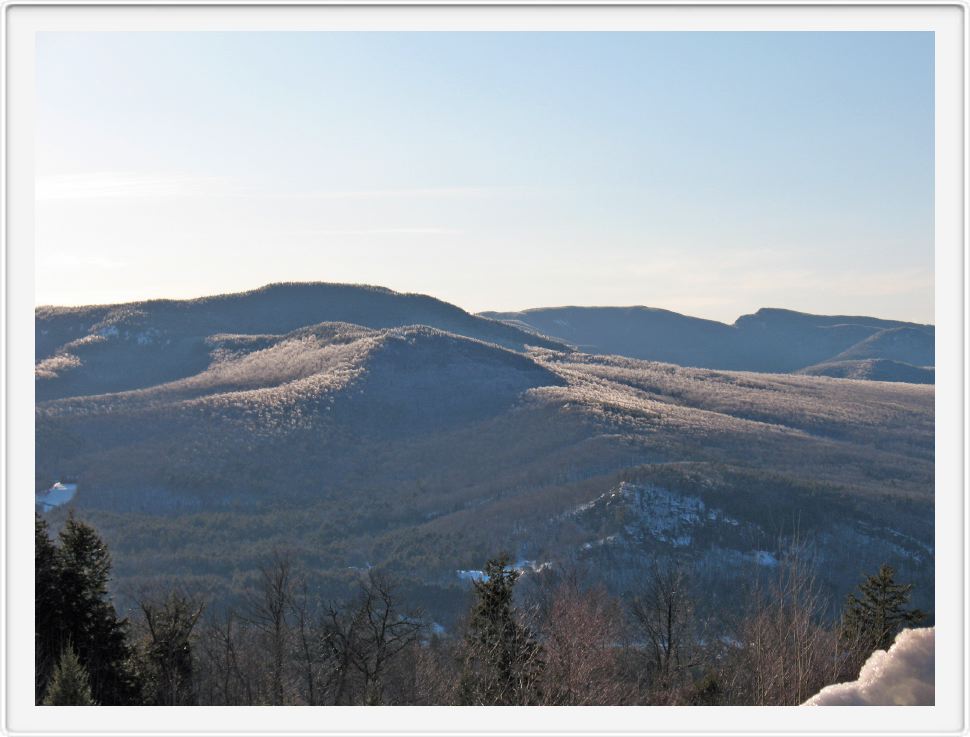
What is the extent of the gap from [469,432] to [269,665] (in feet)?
282

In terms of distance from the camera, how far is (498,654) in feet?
72.9

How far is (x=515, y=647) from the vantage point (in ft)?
76.5

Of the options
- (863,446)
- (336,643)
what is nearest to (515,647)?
(336,643)

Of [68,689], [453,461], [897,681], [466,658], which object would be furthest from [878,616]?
[453,461]

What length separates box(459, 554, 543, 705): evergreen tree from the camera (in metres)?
20.0

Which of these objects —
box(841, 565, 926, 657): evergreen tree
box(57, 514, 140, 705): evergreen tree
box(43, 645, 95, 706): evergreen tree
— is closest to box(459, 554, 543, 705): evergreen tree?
box(57, 514, 140, 705): evergreen tree

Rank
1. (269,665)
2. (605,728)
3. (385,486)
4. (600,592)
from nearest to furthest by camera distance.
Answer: (605,728) < (269,665) < (600,592) < (385,486)

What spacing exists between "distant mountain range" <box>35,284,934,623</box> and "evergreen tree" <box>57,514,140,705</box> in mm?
25779

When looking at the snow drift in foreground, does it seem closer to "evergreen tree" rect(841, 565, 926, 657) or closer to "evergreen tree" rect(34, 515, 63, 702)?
"evergreen tree" rect(841, 565, 926, 657)

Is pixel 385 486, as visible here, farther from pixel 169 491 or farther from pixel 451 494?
pixel 169 491

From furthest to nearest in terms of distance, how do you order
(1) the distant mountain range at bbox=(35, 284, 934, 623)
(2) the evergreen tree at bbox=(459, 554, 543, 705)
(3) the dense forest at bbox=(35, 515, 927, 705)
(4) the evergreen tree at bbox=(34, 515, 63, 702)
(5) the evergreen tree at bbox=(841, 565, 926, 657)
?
(1) the distant mountain range at bbox=(35, 284, 934, 623)
(5) the evergreen tree at bbox=(841, 565, 926, 657)
(2) the evergreen tree at bbox=(459, 554, 543, 705)
(4) the evergreen tree at bbox=(34, 515, 63, 702)
(3) the dense forest at bbox=(35, 515, 927, 705)

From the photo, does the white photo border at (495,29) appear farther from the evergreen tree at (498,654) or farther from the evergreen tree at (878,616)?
the evergreen tree at (878,616)

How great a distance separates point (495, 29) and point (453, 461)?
9271 cm

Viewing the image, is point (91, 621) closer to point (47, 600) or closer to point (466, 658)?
point (47, 600)
